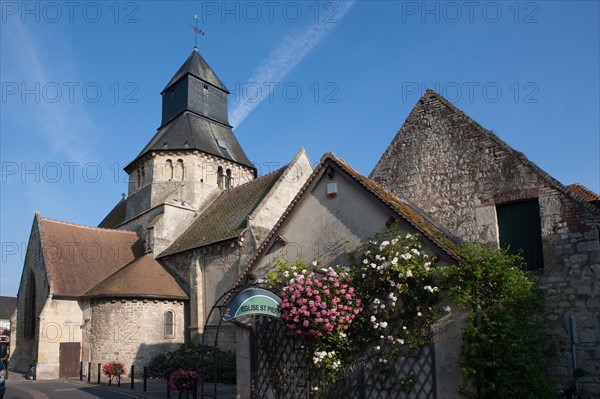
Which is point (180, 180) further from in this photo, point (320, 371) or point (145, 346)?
point (320, 371)

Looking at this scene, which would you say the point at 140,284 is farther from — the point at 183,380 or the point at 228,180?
the point at 228,180

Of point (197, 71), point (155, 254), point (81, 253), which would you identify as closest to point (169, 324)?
point (155, 254)

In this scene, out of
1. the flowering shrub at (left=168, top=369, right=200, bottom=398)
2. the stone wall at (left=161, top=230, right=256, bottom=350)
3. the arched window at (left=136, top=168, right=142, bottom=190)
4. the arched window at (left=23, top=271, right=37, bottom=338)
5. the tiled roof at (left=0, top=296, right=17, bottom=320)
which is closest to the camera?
the flowering shrub at (left=168, top=369, right=200, bottom=398)

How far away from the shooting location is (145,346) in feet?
67.4

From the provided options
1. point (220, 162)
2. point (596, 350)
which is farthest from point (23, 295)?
point (596, 350)

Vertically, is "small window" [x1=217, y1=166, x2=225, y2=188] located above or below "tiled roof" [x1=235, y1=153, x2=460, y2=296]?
above

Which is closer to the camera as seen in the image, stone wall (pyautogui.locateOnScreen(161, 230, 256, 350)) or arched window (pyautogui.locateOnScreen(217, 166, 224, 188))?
stone wall (pyautogui.locateOnScreen(161, 230, 256, 350))

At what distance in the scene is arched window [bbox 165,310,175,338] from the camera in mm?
21438

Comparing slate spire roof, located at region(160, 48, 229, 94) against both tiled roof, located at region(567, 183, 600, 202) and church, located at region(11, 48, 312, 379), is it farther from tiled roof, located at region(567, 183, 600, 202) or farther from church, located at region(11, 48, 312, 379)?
tiled roof, located at region(567, 183, 600, 202)

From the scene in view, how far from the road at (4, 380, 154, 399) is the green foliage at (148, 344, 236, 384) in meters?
2.80

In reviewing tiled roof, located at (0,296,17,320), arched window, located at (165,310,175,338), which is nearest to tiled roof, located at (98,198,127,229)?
arched window, located at (165,310,175,338)

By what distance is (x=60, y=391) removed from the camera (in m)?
15.8

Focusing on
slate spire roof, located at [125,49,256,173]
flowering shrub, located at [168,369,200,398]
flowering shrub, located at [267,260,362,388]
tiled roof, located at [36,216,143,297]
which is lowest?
flowering shrub, located at [168,369,200,398]

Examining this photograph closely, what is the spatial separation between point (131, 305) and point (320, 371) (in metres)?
13.7
